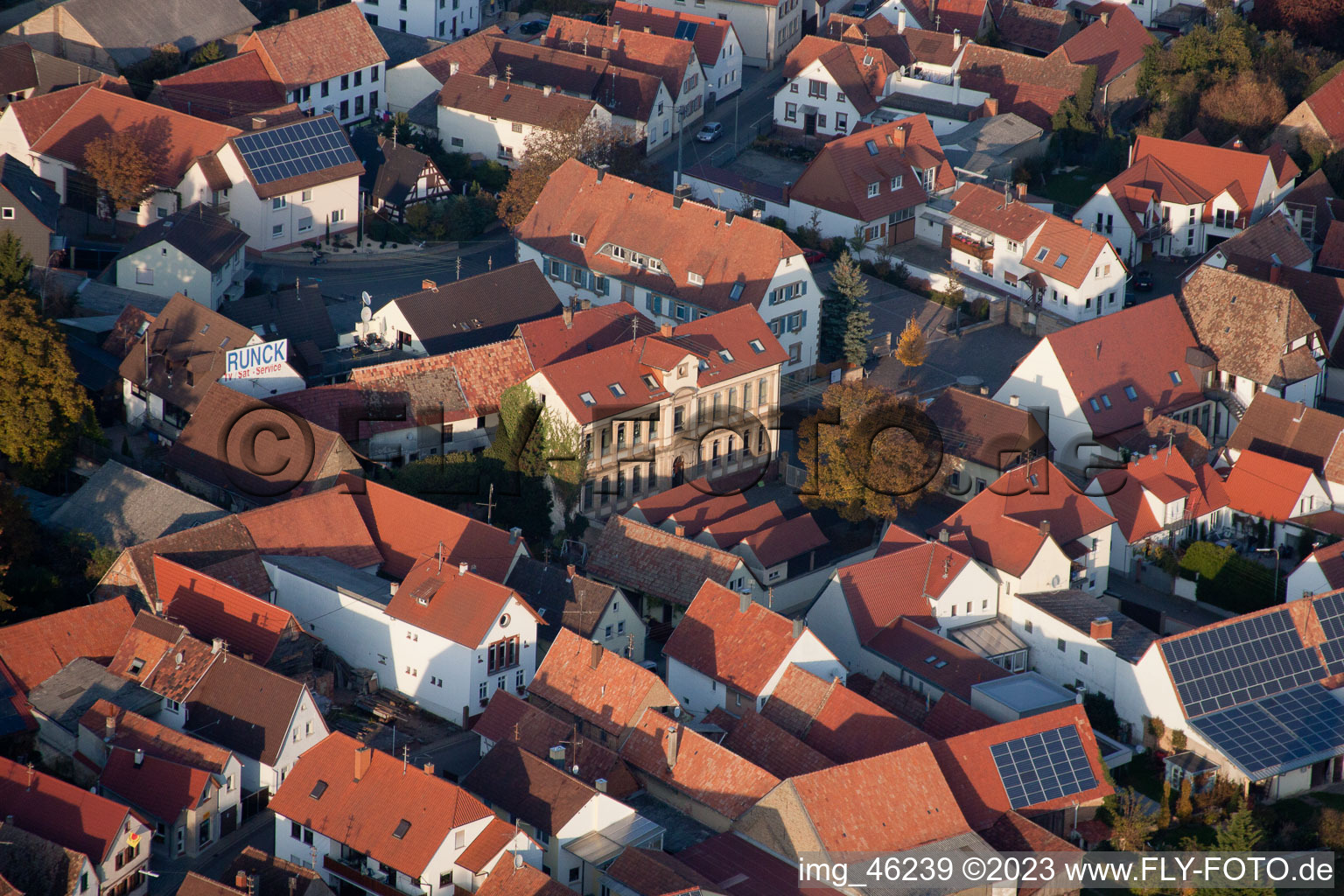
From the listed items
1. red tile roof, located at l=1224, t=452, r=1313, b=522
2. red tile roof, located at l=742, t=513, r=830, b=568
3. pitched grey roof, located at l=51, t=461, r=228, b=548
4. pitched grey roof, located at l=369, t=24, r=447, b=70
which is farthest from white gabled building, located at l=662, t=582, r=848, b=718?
pitched grey roof, located at l=369, t=24, r=447, b=70

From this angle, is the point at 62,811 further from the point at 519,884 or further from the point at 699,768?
the point at 699,768

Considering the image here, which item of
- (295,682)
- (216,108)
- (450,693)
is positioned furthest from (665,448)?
(216,108)

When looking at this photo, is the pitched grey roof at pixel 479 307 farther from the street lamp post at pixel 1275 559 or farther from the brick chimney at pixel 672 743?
the street lamp post at pixel 1275 559

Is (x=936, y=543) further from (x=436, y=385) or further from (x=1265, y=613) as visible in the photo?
(x=436, y=385)

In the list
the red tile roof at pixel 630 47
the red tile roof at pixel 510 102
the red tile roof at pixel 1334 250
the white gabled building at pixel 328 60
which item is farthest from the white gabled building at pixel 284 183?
the red tile roof at pixel 1334 250

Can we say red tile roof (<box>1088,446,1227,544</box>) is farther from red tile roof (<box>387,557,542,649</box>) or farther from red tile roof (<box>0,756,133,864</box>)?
red tile roof (<box>0,756,133,864</box>)

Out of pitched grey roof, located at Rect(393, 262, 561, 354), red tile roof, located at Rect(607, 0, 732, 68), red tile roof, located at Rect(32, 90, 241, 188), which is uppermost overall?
red tile roof, located at Rect(32, 90, 241, 188)
